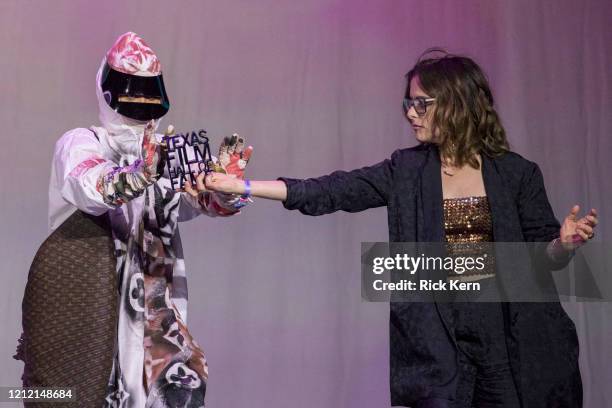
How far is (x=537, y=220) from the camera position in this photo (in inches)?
90.9

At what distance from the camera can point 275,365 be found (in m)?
3.58

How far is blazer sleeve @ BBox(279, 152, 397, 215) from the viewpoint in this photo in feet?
7.52

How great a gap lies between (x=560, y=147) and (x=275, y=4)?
1.38 meters

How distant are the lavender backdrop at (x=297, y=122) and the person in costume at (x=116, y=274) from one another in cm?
97

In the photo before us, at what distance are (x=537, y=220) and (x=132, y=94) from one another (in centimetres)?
114

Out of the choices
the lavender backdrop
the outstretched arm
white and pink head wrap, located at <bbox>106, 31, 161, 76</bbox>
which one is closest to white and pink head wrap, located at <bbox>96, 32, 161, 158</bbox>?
white and pink head wrap, located at <bbox>106, 31, 161, 76</bbox>

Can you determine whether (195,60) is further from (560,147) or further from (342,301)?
(560,147)

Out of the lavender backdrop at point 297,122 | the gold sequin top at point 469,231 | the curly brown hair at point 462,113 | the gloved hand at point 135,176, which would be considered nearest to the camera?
the gloved hand at point 135,176

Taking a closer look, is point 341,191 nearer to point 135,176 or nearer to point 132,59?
point 135,176

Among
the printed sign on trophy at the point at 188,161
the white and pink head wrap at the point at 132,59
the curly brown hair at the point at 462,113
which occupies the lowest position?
the printed sign on trophy at the point at 188,161

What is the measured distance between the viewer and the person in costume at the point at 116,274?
2287 mm

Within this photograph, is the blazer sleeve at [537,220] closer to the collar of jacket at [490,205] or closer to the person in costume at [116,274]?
the collar of jacket at [490,205]

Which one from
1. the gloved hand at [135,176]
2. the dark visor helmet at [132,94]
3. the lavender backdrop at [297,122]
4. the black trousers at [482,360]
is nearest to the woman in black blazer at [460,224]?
the black trousers at [482,360]

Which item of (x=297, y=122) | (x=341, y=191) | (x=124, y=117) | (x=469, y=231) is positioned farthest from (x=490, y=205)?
(x=297, y=122)
